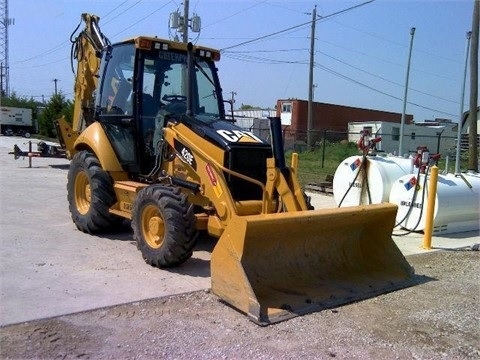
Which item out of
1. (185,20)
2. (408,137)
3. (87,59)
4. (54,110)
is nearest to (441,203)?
(87,59)

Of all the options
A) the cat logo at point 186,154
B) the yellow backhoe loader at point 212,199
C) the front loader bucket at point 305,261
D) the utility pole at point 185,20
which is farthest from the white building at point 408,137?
the cat logo at point 186,154

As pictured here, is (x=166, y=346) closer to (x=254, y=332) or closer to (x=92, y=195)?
(x=254, y=332)

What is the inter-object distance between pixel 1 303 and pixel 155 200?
6.33 ft

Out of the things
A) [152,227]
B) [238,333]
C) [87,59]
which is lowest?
[238,333]

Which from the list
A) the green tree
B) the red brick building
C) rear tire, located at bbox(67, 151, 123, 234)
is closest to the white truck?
the green tree

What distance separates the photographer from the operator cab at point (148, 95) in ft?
23.2

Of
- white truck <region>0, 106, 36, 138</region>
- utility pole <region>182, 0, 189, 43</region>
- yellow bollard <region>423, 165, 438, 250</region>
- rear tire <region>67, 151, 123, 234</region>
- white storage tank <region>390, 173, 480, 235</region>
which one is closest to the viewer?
rear tire <region>67, 151, 123, 234</region>

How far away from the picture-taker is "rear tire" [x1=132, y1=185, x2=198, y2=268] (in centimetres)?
569

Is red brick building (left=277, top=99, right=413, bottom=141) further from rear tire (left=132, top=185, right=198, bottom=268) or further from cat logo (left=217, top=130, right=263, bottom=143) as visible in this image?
rear tire (left=132, top=185, right=198, bottom=268)

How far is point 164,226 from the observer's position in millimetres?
5883

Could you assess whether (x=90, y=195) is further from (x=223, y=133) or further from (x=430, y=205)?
(x=430, y=205)

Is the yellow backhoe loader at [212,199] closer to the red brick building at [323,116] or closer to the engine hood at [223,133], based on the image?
the engine hood at [223,133]

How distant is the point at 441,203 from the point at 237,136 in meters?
4.48

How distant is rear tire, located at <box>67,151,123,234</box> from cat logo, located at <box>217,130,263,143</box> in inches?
81.6
